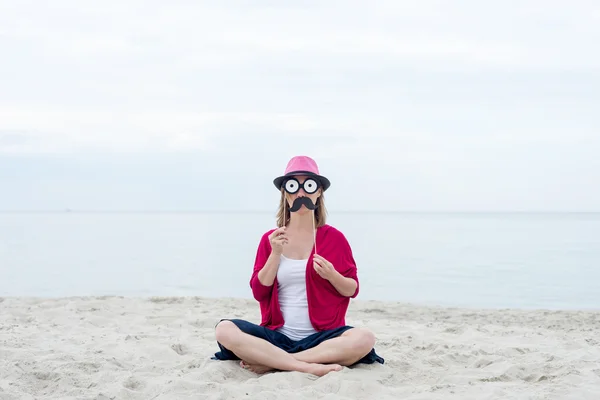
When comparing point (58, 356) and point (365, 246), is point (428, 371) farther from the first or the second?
point (365, 246)

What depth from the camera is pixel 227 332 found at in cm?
438

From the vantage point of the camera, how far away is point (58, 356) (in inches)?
186

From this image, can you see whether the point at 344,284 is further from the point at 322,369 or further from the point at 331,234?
the point at 322,369

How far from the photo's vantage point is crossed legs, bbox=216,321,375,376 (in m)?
4.27

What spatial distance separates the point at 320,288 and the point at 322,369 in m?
0.56

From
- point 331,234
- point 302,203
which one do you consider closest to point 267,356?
point 331,234

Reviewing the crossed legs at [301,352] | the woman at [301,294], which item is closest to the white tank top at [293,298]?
the woman at [301,294]

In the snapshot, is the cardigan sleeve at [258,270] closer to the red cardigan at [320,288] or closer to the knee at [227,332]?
the red cardigan at [320,288]

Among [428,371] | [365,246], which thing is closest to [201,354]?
[428,371]

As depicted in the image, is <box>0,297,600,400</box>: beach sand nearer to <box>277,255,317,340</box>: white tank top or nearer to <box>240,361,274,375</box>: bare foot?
<box>240,361,274,375</box>: bare foot

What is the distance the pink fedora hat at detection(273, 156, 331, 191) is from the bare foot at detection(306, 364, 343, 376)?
4.15ft

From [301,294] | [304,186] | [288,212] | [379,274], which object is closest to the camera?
[304,186]

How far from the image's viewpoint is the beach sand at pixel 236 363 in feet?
12.8

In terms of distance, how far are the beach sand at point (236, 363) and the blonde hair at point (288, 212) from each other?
1.08 m
